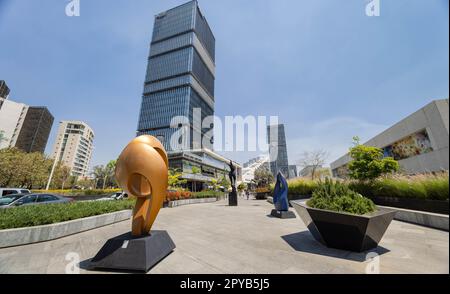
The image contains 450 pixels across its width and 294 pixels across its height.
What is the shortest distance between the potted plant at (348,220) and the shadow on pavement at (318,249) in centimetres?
11

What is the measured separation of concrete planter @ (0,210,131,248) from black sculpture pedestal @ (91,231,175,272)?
11.6 feet

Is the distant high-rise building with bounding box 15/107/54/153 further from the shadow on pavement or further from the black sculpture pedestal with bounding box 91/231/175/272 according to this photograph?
the shadow on pavement

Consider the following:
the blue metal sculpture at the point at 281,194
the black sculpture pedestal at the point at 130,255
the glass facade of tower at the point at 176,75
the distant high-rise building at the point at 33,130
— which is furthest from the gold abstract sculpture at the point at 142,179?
the distant high-rise building at the point at 33,130

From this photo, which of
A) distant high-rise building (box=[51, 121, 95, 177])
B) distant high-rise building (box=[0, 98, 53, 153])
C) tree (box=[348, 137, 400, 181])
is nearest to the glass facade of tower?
distant high-rise building (box=[0, 98, 53, 153])

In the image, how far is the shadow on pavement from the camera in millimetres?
3432

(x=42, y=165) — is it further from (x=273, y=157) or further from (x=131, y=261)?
(x=273, y=157)

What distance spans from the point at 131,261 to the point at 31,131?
79.6 m

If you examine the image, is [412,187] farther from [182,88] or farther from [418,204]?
[182,88]

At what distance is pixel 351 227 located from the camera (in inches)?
136

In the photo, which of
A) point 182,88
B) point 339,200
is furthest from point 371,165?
point 182,88

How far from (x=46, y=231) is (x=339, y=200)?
8.10 m

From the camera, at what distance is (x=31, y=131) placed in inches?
2170

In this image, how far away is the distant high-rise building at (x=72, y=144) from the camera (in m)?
88.7
